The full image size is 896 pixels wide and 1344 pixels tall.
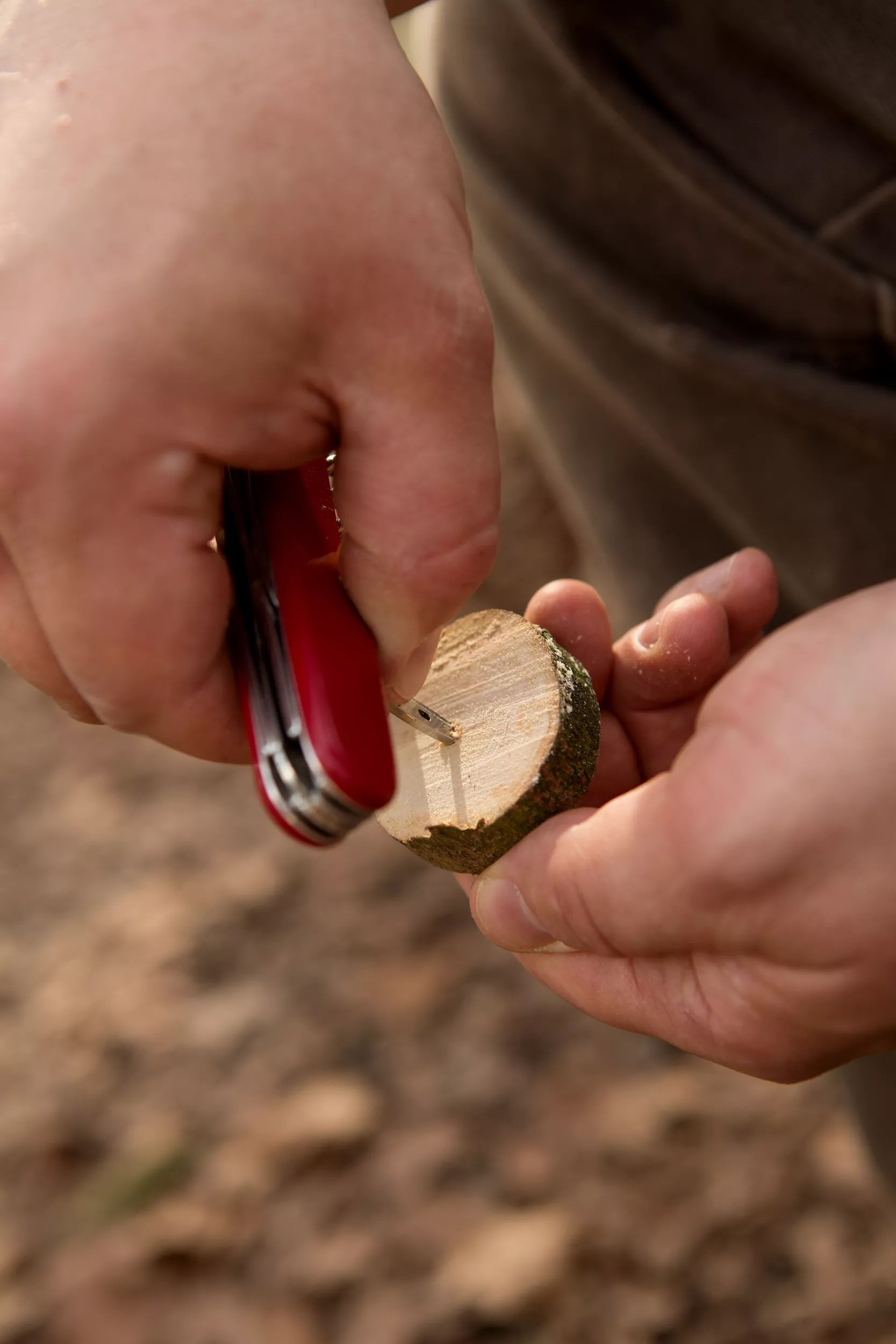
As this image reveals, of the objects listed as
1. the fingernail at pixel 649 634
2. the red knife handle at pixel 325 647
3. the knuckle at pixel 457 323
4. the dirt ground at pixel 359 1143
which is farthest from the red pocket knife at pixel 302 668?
the dirt ground at pixel 359 1143

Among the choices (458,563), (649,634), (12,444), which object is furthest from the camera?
(649,634)

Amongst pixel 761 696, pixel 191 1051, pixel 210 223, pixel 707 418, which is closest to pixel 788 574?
pixel 707 418

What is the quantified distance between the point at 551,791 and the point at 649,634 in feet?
0.68

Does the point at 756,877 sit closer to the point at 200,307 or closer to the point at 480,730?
the point at 480,730

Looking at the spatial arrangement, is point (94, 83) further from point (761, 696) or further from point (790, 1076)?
point (790, 1076)

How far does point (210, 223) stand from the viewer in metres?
0.60

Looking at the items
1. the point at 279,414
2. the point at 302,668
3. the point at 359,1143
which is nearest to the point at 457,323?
the point at 279,414

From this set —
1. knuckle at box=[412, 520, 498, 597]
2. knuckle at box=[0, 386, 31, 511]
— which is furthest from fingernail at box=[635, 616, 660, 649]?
knuckle at box=[0, 386, 31, 511]

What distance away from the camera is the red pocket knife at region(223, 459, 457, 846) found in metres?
0.70

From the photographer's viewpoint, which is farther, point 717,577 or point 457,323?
point 717,577

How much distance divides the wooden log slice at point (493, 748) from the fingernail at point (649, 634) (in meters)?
0.07

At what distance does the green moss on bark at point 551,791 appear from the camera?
91 cm

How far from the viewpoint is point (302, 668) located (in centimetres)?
72

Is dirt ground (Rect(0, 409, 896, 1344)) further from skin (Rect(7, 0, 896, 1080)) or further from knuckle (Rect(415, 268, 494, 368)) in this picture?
knuckle (Rect(415, 268, 494, 368))
